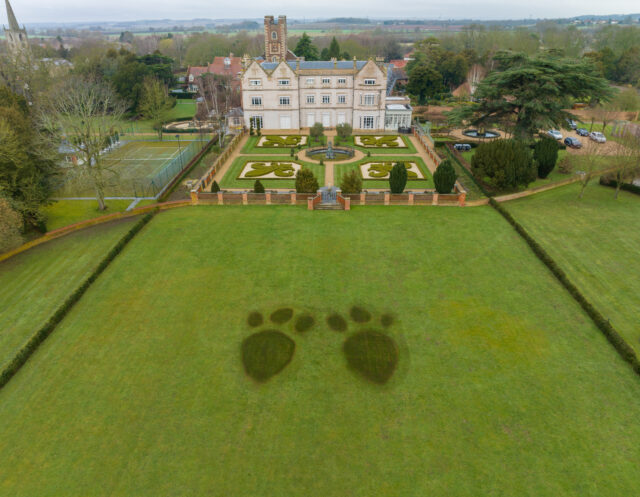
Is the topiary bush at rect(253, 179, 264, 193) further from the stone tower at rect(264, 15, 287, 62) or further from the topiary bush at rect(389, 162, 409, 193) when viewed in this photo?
the stone tower at rect(264, 15, 287, 62)

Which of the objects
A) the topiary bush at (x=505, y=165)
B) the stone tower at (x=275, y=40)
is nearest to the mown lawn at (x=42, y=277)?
the topiary bush at (x=505, y=165)

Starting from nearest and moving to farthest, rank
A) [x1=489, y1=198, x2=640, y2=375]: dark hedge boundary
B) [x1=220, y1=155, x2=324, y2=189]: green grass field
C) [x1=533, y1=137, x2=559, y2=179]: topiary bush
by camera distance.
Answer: [x1=489, y1=198, x2=640, y2=375]: dark hedge boundary
[x1=533, y1=137, x2=559, y2=179]: topiary bush
[x1=220, y1=155, x2=324, y2=189]: green grass field

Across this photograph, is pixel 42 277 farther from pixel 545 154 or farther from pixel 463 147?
pixel 463 147

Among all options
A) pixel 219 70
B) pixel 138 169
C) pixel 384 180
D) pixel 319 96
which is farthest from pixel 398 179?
pixel 219 70

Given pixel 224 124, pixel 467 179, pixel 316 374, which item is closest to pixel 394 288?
pixel 316 374

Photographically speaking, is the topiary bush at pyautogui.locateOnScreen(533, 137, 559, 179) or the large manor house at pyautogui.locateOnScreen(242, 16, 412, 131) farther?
the large manor house at pyautogui.locateOnScreen(242, 16, 412, 131)

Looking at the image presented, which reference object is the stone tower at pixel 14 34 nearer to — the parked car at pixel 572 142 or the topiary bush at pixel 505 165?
the topiary bush at pixel 505 165

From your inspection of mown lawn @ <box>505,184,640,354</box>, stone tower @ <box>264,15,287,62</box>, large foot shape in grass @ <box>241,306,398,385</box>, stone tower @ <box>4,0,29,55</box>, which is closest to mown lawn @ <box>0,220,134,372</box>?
large foot shape in grass @ <box>241,306,398,385</box>
